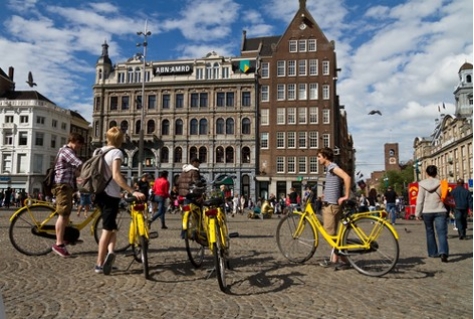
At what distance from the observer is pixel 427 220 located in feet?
25.4

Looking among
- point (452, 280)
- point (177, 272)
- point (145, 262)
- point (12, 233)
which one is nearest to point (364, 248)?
point (452, 280)

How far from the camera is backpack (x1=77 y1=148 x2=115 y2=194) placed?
5.13m

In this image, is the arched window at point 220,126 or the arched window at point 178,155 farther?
the arched window at point 178,155

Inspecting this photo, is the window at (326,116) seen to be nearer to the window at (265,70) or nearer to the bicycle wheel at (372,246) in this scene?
the window at (265,70)

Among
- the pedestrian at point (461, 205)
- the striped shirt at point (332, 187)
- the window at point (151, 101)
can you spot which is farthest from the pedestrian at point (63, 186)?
the window at point (151, 101)

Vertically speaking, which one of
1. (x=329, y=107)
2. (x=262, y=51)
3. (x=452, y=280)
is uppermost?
(x=262, y=51)

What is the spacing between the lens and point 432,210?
7723mm

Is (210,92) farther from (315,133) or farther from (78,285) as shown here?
(78,285)

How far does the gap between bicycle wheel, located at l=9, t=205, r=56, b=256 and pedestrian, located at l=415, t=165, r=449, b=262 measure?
21.7 ft

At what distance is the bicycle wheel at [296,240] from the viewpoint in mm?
6418

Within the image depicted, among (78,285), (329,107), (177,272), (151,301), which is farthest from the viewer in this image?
(329,107)

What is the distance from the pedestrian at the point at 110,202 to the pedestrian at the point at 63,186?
114cm

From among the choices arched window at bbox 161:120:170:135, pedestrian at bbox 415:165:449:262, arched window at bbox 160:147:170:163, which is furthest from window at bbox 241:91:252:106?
pedestrian at bbox 415:165:449:262

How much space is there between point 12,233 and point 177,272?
2.96 meters
